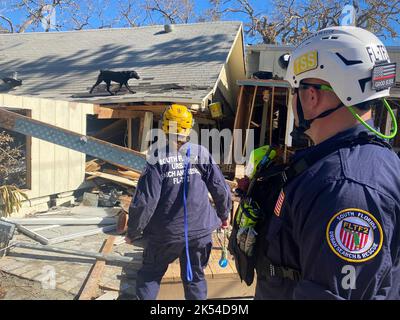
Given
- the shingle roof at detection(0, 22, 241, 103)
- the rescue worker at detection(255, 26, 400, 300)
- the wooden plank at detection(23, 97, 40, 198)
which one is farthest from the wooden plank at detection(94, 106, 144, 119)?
the rescue worker at detection(255, 26, 400, 300)

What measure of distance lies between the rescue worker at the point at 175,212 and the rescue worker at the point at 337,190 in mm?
1670

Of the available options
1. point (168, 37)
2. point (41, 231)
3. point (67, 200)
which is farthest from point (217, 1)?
point (41, 231)

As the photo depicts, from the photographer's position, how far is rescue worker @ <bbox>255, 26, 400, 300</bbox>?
1.11 meters

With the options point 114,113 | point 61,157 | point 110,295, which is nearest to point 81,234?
point 110,295

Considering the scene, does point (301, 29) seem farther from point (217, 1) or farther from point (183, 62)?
point (183, 62)

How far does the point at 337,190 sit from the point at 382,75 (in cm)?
58

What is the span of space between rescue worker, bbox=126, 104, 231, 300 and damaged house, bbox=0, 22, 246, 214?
3.69 meters

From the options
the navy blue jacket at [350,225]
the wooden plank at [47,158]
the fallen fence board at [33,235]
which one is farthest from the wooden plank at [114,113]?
the navy blue jacket at [350,225]

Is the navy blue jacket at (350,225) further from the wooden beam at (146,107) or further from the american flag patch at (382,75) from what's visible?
the wooden beam at (146,107)

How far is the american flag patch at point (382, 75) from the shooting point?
141 centimetres

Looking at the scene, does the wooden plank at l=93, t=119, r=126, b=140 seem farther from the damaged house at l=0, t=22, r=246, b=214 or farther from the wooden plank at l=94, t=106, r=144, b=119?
the wooden plank at l=94, t=106, r=144, b=119

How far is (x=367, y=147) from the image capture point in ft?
4.14

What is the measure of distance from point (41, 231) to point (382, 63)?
546 centimetres

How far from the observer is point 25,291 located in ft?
12.5
